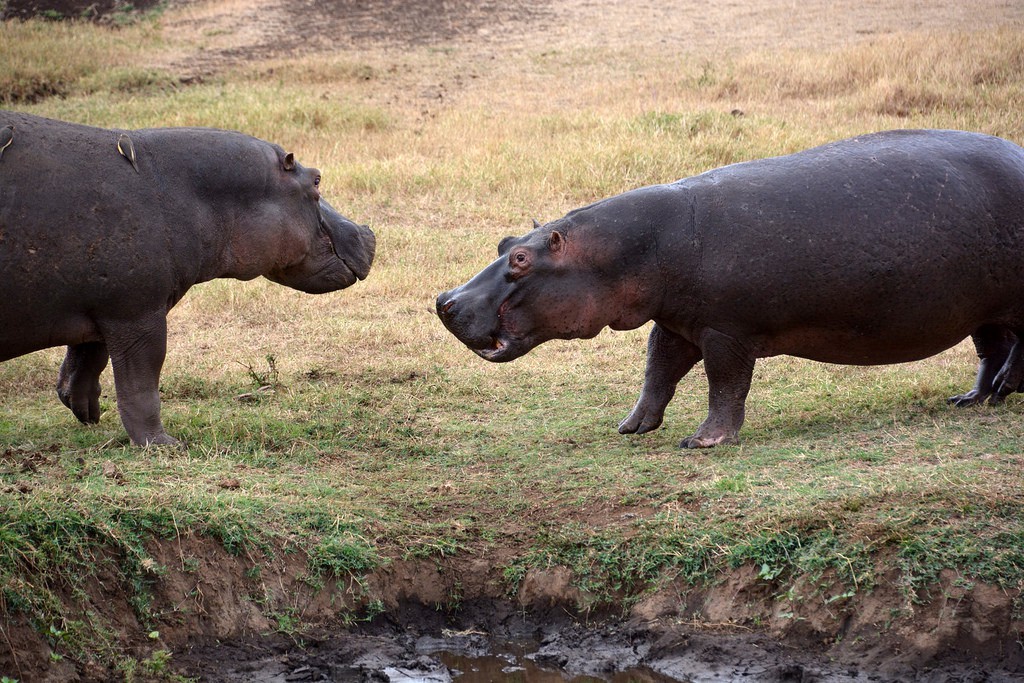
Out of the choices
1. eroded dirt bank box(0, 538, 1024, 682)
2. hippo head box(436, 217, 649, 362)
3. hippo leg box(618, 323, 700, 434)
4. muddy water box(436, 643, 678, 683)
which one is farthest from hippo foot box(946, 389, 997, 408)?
muddy water box(436, 643, 678, 683)

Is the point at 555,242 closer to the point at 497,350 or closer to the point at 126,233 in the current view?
the point at 497,350

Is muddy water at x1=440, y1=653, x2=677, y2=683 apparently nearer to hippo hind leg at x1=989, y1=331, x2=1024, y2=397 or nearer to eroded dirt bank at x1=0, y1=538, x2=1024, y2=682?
eroded dirt bank at x1=0, y1=538, x2=1024, y2=682

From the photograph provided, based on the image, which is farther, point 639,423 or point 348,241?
point 348,241

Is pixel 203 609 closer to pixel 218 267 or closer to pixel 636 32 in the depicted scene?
pixel 218 267

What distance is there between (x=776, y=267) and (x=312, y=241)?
9.58ft

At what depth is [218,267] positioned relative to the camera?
24.2 feet

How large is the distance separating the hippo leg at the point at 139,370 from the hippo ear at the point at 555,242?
222cm

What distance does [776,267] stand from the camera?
6.70 metres

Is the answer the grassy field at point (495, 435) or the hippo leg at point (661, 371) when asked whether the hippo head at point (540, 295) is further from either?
the grassy field at point (495, 435)

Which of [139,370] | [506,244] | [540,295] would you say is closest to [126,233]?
[139,370]

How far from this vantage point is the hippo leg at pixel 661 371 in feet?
23.9

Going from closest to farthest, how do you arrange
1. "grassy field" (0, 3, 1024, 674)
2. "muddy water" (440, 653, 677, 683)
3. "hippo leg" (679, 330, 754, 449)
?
1. "muddy water" (440, 653, 677, 683)
2. "grassy field" (0, 3, 1024, 674)
3. "hippo leg" (679, 330, 754, 449)

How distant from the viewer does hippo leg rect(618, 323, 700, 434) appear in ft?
23.9

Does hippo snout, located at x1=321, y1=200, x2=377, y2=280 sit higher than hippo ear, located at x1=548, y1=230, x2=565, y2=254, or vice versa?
hippo ear, located at x1=548, y1=230, x2=565, y2=254
